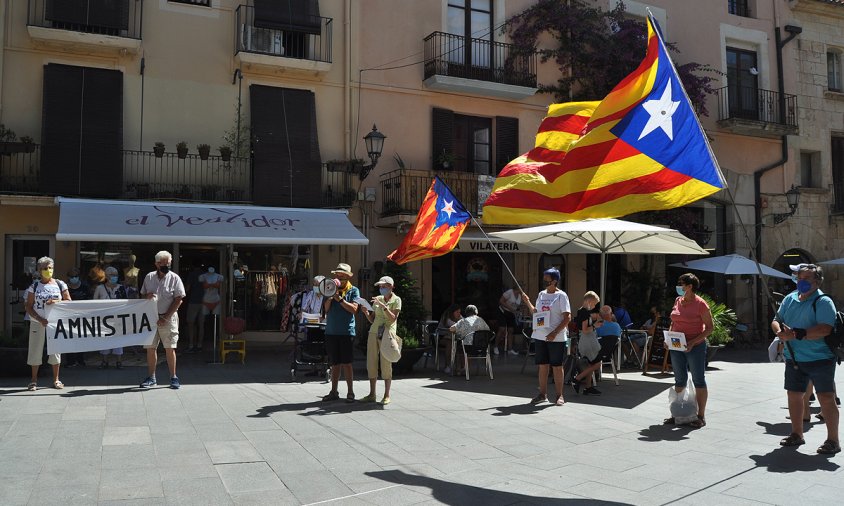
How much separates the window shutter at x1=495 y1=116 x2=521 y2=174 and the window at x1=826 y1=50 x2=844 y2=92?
12.2m

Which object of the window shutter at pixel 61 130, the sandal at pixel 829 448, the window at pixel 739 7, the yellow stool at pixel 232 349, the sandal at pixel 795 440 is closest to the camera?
the sandal at pixel 829 448

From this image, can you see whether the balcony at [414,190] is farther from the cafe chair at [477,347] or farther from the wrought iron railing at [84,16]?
the wrought iron railing at [84,16]

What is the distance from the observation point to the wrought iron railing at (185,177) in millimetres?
13914

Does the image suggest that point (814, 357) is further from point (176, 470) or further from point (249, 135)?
point (249, 135)

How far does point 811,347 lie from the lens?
649 cm

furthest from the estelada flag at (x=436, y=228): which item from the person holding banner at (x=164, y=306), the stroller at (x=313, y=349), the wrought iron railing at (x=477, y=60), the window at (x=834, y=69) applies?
the window at (x=834, y=69)

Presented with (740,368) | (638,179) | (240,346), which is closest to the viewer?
(638,179)

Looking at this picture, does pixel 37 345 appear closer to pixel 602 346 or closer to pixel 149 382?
pixel 149 382

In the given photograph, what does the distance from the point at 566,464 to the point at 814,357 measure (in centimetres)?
252

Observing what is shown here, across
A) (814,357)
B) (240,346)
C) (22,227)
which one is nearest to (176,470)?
(814,357)

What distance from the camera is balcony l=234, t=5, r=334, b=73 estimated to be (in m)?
14.7

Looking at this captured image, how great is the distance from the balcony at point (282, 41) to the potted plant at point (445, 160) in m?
3.26

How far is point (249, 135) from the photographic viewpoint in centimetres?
1487

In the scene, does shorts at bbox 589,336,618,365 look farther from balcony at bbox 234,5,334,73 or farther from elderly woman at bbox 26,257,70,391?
balcony at bbox 234,5,334,73
